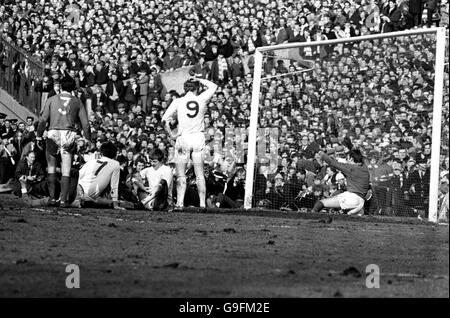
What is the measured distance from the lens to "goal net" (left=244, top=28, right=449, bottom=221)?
18.4 m

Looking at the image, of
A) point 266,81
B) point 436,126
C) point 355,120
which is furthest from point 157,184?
point 436,126

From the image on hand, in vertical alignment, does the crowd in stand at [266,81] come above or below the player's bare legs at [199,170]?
above

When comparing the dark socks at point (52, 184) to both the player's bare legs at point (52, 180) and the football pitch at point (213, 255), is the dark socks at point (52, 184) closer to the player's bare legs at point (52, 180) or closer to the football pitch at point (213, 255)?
the player's bare legs at point (52, 180)

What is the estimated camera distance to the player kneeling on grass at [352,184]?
19.3m

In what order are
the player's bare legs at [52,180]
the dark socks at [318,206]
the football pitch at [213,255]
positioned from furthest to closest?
the dark socks at [318,206] → the player's bare legs at [52,180] → the football pitch at [213,255]

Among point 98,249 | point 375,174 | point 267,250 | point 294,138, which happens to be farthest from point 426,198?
point 98,249

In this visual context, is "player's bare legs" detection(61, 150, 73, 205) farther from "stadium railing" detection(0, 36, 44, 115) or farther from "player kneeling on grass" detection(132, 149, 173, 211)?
"stadium railing" detection(0, 36, 44, 115)

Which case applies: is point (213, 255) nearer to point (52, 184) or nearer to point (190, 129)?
point (52, 184)

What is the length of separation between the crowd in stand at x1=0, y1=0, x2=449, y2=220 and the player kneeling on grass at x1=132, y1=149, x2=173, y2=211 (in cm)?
178

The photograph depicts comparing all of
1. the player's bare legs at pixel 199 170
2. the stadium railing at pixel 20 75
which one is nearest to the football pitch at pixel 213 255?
the player's bare legs at pixel 199 170

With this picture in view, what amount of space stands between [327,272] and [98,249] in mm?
2792

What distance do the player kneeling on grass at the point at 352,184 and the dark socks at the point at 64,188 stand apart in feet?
15.0

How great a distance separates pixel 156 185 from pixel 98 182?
95 centimetres

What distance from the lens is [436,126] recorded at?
59.6 feet
